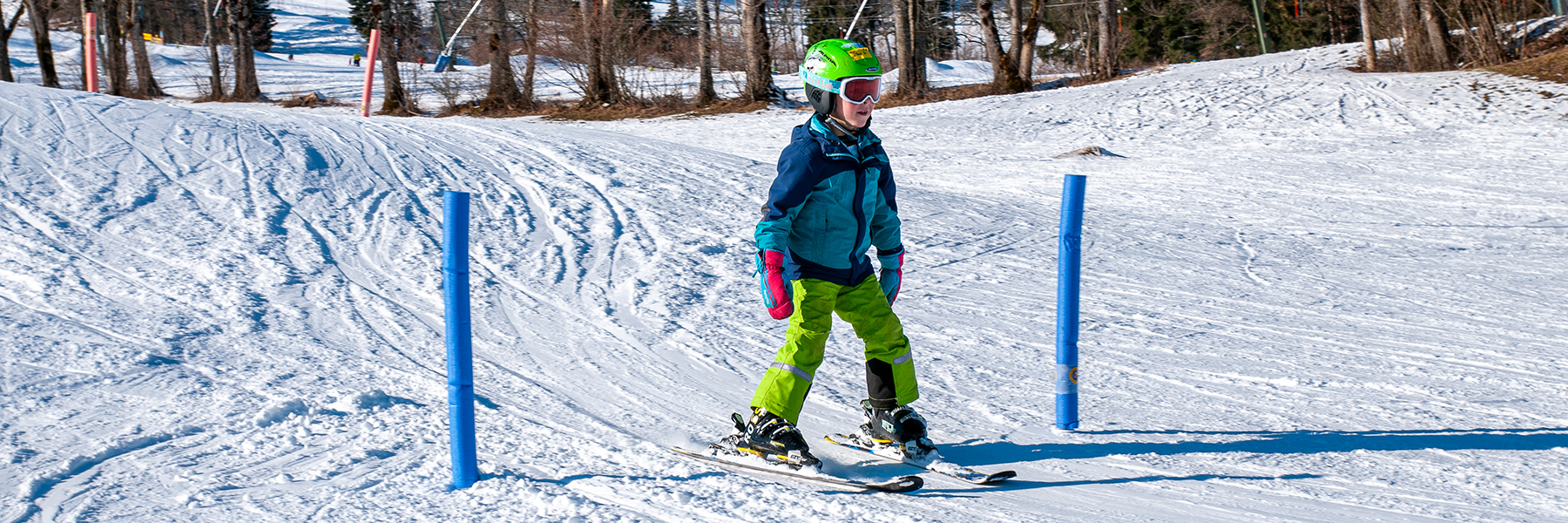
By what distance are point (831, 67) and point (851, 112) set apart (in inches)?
6.1

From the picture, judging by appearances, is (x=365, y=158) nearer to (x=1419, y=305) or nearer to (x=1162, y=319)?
(x=1162, y=319)

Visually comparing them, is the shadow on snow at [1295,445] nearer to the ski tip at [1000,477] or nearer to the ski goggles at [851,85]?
the ski tip at [1000,477]

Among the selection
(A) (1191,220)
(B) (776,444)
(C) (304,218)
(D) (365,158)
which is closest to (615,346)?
(B) (776,444)

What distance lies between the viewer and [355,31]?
6372 cm

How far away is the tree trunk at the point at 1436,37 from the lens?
18.7 meters

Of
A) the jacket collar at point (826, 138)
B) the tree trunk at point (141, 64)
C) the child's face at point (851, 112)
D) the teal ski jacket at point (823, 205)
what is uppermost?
the tree trunk at point (141, 64)

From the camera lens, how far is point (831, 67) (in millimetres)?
3365

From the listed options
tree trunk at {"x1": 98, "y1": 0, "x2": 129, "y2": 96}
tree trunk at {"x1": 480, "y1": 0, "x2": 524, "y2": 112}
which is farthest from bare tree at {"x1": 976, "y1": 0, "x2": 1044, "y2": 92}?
tree trunk at {"x1": 98, "y1": 0, "x2": 129, "y2": 96}

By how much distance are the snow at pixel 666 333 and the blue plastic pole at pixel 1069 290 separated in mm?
222

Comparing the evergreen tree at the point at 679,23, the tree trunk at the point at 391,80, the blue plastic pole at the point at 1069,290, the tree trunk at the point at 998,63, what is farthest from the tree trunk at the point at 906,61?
the blue plastic pole at the point at 1069,290

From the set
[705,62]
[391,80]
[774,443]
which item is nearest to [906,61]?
[705,62]

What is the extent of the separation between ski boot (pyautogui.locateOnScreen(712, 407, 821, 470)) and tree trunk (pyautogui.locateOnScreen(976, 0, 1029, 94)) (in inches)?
713

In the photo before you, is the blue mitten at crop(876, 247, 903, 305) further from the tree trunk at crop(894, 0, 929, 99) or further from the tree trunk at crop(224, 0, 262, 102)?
the tree trunk at crop(224, 0, 262, 102)

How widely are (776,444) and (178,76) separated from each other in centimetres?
3556
